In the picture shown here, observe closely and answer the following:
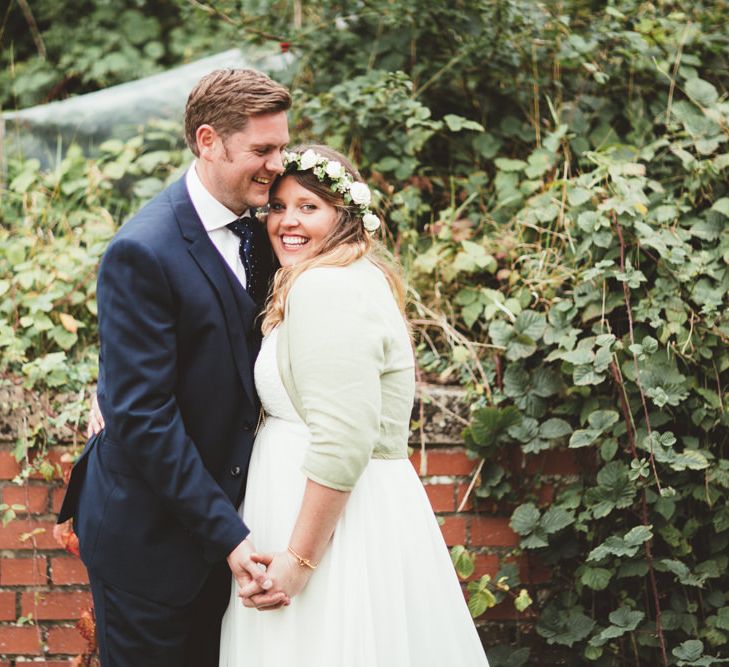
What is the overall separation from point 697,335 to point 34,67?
4065mm

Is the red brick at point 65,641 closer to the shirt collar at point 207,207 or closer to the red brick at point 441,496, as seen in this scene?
the red brick at point 441,496

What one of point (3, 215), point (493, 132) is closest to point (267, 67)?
point (493, 132)

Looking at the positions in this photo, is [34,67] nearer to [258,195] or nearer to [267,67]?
[267,67]

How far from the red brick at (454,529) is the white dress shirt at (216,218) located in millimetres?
1190

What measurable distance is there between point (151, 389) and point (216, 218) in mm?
521

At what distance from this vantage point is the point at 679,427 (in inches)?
115


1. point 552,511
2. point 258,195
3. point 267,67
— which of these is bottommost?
point 552,511

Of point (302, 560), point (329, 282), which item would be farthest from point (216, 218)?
point (302, 560)

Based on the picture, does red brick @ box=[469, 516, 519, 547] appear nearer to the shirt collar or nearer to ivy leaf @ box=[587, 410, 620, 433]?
ivy leaf @ box=[587, 410, 620, 433]

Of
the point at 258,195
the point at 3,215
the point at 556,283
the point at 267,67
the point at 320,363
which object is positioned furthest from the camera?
the point at 267,67

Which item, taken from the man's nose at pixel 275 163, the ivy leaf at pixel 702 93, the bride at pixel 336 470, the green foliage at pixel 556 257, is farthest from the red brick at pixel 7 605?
the ivy leaf at pixel 702 93

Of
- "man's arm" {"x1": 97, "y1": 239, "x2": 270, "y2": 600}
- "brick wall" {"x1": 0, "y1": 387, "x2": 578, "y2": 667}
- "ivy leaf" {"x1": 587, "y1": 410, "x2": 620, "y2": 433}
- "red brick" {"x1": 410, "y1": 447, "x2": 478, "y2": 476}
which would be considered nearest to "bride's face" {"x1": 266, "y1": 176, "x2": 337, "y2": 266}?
→ "man's arm" {"x1": 97, "y1": 239, "x2": 270, "y2": 600}

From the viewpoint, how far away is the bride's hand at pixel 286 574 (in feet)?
6.85

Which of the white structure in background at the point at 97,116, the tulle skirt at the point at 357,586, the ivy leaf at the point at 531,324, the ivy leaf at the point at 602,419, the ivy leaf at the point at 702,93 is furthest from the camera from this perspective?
the white structure in background at the point at 97,116
